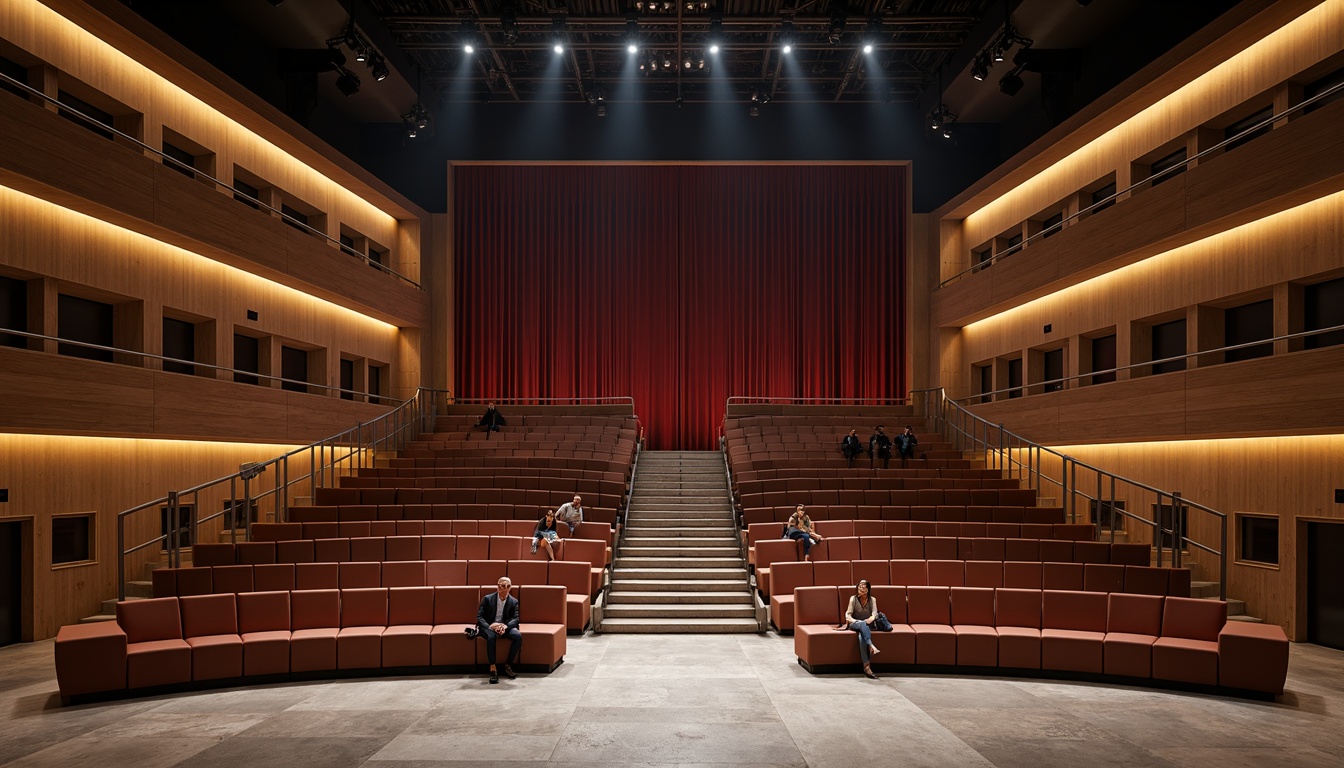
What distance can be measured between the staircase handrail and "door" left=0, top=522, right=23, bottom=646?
12.6 meters

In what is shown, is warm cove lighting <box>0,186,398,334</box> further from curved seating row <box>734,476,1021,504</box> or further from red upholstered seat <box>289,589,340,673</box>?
curved seating row <box>734,476,1021,504</box>

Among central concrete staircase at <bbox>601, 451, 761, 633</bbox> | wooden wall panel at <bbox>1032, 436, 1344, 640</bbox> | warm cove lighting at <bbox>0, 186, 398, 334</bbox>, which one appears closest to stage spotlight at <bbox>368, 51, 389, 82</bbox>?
warm cove lighting at <bbox>0, 186, 398, 334</bbox>

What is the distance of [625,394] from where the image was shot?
2028 centimetres

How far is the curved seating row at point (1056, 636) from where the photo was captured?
25.5 ft

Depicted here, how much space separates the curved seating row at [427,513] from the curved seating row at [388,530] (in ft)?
2.11

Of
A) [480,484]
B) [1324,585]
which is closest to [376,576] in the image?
[480,484]

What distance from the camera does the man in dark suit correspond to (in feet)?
26.9

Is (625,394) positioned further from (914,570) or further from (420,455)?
(914,570)

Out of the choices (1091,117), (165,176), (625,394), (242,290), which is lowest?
(625,394)

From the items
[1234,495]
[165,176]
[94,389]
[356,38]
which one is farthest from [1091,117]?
[94,389]

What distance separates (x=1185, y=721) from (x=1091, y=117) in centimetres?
995

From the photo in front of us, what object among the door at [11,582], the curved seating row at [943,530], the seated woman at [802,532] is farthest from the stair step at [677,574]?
the door at [11,582]

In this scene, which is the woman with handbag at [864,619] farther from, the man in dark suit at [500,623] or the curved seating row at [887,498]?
the curved seating row at [887,498]

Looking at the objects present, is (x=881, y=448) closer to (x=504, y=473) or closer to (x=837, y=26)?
(x=504, y=473)
